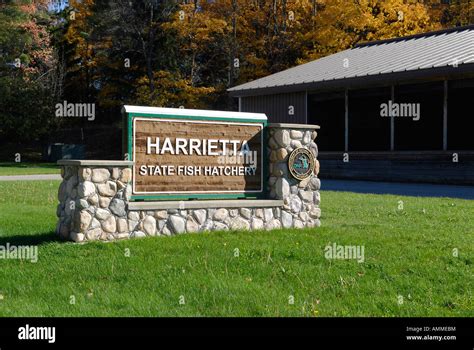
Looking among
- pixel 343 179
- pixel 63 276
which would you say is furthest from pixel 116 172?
pixel 343 179

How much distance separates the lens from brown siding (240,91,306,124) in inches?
930

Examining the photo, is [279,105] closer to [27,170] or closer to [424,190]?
[424,190]

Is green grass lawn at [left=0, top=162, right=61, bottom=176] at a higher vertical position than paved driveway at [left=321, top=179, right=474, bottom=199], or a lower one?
higher

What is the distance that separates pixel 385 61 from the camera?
70.9 feet

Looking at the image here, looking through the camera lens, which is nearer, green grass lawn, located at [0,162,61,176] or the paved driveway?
the paved driveway

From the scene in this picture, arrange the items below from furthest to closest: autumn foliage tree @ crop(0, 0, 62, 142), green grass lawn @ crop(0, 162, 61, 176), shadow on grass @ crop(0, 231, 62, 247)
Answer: autumn foliage tree @ crop(0, 0, 62, 142), green grass lawn @ crop(0, 162, 61, 176), shadow on grass @ crop(0, 231, 62, 247)

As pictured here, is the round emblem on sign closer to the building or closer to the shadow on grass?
the shadow on grass

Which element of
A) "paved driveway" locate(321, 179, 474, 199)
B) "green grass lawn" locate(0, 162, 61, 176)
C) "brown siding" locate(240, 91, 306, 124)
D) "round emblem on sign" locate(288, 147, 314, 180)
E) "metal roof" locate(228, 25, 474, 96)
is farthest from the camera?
"green grass lawn" locate(0, 162, 61, 176)

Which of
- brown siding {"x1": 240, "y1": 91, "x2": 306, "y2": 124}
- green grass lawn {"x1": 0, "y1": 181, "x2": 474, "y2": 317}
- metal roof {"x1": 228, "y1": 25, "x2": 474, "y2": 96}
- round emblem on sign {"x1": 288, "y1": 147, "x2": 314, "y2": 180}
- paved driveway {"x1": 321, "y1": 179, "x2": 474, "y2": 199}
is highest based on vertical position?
metal roof {"x1": 228, "y1": 25, "x2": 474, "y2": 96}

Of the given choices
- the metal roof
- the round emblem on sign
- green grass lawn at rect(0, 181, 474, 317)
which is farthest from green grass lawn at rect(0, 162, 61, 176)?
the round emblem on sign

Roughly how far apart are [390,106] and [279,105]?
490cm

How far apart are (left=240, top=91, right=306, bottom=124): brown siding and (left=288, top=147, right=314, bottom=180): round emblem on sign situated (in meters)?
14.1

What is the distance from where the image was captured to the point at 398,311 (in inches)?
212

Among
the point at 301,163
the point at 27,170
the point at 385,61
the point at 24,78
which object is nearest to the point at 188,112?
the point at 301,163
